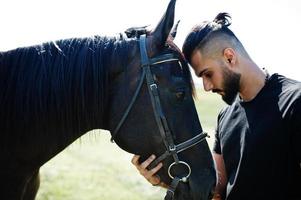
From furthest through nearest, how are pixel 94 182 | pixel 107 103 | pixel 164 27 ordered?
1. pixel 94 182
2. pixel 107 103
3. pixel 164 27

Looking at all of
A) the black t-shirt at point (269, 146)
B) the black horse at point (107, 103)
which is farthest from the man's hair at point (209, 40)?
the black t-shirt at point (269, 146)

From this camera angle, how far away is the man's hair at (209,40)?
12.4 ft

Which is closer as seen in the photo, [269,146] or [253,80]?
[269,146]

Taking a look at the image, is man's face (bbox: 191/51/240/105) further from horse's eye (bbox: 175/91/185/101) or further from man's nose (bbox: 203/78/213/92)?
horse's eye (bbox: 175/91/185/101)

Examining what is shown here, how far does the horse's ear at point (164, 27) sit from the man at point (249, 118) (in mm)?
413

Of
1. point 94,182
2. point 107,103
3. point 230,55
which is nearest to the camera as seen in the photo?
point 107,103

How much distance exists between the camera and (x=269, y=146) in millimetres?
3600

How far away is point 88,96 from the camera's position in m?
3.48

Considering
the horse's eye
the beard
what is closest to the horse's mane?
the horse's eye

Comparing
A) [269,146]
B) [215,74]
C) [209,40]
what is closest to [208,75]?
[215,74]

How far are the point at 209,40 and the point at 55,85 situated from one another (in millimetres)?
1411

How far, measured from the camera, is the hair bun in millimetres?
3973

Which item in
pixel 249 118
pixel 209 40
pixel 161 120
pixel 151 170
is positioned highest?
pixel 209 40

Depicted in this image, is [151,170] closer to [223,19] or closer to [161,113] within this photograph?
[161,113]
